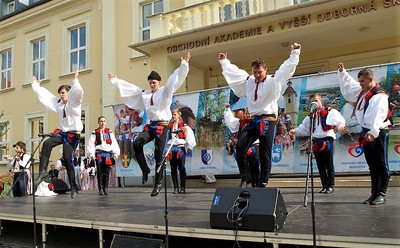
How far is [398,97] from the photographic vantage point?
7738mm

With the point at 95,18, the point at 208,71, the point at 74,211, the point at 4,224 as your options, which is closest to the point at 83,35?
the point at 95,18

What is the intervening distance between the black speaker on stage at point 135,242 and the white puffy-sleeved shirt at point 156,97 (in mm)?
2729

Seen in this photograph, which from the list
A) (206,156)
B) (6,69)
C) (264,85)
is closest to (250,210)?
(264,85)

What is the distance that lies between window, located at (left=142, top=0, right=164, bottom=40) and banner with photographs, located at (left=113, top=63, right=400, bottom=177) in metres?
4.32

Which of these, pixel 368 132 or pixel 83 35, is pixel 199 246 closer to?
pixel 368 132

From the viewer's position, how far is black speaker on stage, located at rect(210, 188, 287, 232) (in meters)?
3.21

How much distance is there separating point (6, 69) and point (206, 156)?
14384 millimetres

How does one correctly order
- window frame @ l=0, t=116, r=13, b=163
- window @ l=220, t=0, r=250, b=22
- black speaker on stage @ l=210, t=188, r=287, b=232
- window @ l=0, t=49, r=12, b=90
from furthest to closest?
window @ l=0, t=49, r=12, b=90
window frame @ l=0, t=116, r=13, b=163
window @ l=220, t=0, r=250, b=22
black speaker on stage @ l=210, t=188, r=287, b=232

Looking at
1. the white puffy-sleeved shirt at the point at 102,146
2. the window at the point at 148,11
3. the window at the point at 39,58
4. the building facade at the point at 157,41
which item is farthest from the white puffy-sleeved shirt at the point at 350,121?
the window at the point at 39,58

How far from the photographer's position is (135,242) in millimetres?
3639

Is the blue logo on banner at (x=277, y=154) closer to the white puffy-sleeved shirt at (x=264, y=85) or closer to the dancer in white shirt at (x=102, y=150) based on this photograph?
the dancer in white shirt at (x=102, y=150)

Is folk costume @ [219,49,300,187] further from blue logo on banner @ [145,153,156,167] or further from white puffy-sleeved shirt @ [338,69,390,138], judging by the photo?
blue logo on banner @ [145,153,156,167]

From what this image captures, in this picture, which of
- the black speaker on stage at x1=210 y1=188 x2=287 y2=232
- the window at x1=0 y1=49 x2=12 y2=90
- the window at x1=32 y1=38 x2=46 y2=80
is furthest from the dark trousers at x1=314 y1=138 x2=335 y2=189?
the window at x1=0 y1=49 x2=12 y2=90

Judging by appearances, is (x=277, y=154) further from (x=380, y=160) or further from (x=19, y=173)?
(x=19, y=173)
